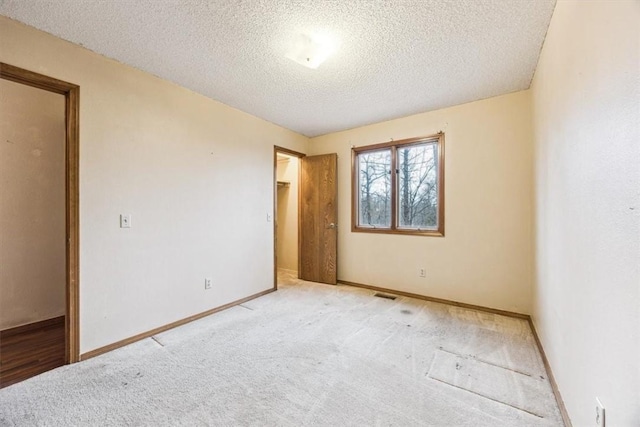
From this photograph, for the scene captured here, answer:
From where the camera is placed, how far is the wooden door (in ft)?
14.1

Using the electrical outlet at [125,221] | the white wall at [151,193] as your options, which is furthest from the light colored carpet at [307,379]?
the electrical outlet at [125,221]

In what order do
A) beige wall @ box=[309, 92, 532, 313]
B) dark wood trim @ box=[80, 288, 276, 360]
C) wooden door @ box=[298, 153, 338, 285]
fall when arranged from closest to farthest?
dark wood trim @ box=[80, 288, 276, 360] < beige wall @ box=[309, 92, 532, 313] < wooden door @ box=[298, 153, 338, 285]

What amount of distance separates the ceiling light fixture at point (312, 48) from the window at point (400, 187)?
1.96 meters

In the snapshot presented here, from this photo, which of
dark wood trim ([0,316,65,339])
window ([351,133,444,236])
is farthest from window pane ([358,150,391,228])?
dark wood trim ([0,316,65,339])

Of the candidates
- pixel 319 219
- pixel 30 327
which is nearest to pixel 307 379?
pixel 319 219

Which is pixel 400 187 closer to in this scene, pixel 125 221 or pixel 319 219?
pixel 319 219

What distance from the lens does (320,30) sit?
1.93 metres

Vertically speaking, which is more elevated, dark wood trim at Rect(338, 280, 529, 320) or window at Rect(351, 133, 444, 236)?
window at Rect(351, 133, 444, 236)

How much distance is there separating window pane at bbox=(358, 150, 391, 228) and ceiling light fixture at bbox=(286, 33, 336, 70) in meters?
2.06

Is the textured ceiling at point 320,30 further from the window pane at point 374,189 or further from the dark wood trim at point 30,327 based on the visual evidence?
the dark wood trim at point 30,327

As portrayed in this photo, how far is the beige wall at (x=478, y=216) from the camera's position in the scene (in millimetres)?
2934

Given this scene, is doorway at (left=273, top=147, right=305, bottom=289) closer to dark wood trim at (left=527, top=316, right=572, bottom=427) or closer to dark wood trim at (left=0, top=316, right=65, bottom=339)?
dark wood trim at (left=0, top=316, right=65, bottom=339)

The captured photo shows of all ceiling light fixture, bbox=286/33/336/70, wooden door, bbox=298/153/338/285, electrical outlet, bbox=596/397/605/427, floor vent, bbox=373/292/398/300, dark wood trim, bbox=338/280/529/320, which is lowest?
floor vent, bbox=373/292/398/300

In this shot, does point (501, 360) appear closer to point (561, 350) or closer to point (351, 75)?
point (561, 350)
